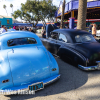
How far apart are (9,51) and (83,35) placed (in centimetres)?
313

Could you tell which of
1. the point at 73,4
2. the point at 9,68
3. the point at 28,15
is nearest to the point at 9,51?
the point at 9,68

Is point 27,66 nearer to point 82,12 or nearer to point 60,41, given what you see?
point 60,41

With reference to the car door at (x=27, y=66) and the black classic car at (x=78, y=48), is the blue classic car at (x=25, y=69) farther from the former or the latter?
the black classic car at (x=78, y=48)

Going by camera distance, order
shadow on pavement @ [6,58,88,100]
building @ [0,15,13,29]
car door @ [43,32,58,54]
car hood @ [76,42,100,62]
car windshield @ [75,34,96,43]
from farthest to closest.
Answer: building @ [0,15,13,29]
car door @ [43,32,58,54]
car windshield @ [75,34,96,43]
car hood @ [76,42,100,62]
shadow on pavement @ [6,58,88,100]

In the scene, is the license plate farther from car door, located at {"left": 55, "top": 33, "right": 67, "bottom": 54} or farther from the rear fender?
car door, located at {"left": 55, "top": 33, "right": 67, "bottom": 54}

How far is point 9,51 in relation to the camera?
3.25 metres

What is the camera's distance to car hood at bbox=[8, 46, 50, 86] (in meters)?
2.66

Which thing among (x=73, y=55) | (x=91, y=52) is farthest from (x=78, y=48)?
→ (x=91, y=52)

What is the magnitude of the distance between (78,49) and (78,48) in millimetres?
55

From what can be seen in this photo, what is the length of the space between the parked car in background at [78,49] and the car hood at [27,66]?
1.43 m

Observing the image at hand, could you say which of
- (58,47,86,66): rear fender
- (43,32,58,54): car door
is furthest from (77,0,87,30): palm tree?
(58,47,86,66): rear fender

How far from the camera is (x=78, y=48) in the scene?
4.18 m

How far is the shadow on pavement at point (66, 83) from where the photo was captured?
2.81 meters

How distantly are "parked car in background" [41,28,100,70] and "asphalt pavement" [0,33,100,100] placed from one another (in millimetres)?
390
